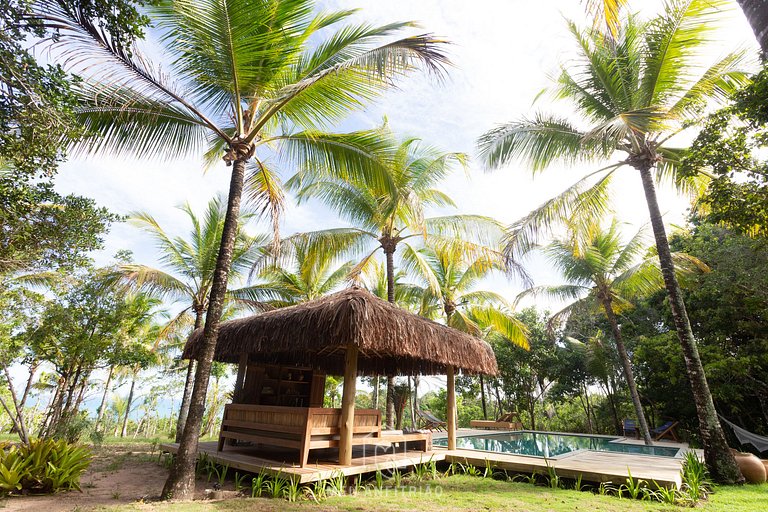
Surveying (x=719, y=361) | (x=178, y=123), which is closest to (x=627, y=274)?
(x=719, y=361)

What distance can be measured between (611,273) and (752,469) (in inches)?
270

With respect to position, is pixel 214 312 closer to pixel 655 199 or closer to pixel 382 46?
pixel 382 46

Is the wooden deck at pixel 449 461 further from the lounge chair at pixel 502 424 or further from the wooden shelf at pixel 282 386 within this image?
the lounge chair at pixel 502 424

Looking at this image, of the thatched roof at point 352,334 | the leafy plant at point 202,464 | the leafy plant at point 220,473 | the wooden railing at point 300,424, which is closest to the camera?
the thatched roof at point 352,334

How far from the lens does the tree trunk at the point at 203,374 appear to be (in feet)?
15.0

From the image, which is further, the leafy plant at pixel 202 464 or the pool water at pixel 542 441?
the pool water at pixel 542 441

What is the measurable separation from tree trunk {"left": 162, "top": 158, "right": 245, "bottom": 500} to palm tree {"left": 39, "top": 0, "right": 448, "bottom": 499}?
0.01 m

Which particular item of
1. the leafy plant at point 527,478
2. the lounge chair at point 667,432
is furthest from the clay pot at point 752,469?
the lounge chair at point 667,432

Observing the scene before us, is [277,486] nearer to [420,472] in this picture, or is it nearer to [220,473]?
[220,473]

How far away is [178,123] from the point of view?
5.95m

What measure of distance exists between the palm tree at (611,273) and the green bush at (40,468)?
11.0 m

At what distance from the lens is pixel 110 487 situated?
216 inches

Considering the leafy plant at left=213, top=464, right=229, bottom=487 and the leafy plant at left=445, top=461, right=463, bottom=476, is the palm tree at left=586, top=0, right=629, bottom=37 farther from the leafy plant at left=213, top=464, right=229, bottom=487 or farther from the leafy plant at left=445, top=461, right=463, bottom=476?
the leafy plant at left=213, top=464, right=229, bottom=487

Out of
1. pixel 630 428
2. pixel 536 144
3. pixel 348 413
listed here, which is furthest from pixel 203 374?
pixel 630 428
